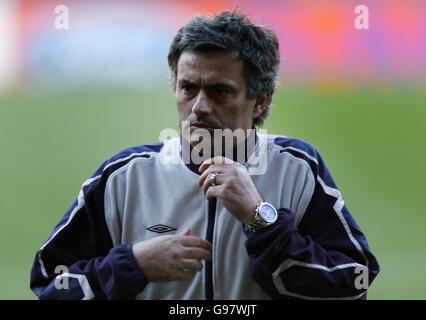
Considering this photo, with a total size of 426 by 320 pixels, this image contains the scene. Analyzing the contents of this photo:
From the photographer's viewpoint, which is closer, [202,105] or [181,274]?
[181,274]

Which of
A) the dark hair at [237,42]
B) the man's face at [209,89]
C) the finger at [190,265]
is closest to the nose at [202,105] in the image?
the man's face at [209,89]

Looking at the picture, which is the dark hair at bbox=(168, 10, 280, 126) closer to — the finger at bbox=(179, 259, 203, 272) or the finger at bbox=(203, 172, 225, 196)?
the finger at bbox=(203, 172, 225, 196)

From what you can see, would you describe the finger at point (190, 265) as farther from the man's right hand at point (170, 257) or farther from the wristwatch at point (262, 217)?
the wristwatch at point (262, 217)

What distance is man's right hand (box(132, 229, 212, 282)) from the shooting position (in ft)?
3.81

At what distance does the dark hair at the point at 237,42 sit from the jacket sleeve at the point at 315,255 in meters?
0.36

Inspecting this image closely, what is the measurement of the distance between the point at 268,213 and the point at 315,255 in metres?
0.16

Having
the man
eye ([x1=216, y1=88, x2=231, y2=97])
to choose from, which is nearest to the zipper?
the man

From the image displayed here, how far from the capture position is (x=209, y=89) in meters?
1.33

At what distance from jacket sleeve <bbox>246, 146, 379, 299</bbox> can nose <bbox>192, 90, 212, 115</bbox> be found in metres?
0.32

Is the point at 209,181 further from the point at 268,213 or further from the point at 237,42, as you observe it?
the point at 237,42

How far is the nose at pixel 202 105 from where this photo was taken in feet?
4.29

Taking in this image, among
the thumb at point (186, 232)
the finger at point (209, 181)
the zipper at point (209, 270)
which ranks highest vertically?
the finger at point (209, 181)

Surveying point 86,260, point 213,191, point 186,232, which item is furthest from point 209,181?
point 86,260
